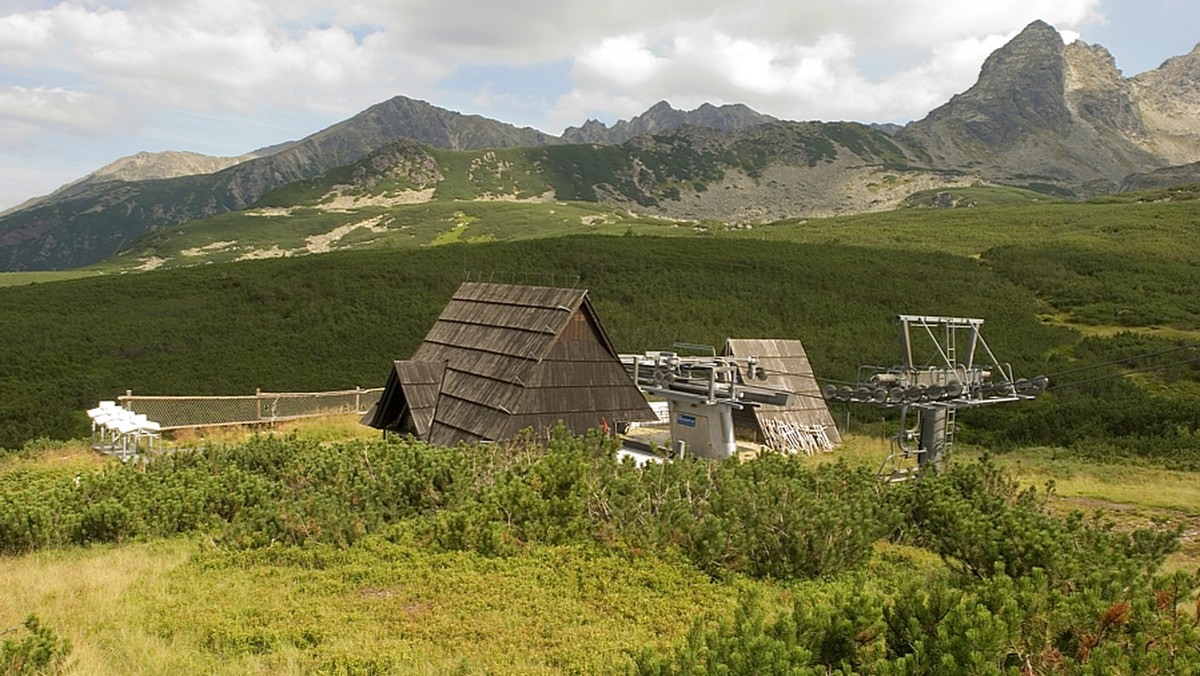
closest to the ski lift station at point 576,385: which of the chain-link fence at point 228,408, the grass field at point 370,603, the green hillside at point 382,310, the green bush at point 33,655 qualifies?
the grass field at point 370,603

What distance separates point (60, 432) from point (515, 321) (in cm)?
2136

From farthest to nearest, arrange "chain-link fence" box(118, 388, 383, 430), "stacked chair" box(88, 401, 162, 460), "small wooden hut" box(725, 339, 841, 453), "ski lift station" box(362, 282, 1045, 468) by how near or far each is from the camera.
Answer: "chain-link fence" box(118, 388, 383, 430), "small wooden hut" box(725, 339, 841, 453), "stacked chair" box(88, 401, 162, 460), "ski lift station" box(362, 282, 1045, 468)

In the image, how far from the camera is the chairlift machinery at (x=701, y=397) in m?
21.5

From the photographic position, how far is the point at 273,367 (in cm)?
3975

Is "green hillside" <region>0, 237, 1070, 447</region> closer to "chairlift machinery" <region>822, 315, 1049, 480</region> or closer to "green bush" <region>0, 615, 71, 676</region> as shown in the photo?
"chairlift machinery" <region>822, 315, 1049, 480</region>

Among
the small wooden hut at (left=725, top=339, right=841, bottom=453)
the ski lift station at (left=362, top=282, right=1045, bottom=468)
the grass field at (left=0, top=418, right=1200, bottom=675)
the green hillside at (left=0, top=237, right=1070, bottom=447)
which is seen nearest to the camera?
the grass field at (left=0, top=418, right=1200, bottom=675)

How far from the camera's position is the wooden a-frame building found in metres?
19.6

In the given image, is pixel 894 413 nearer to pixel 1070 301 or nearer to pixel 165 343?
pixel 1070 301

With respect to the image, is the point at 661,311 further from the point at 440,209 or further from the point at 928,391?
the point at 440,209

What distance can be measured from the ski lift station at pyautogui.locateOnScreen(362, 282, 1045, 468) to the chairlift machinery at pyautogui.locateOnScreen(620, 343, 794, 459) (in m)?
0.04

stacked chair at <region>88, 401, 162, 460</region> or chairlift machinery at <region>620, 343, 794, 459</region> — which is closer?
chairlift machinery at <region>620, 343, 794, 459</region>

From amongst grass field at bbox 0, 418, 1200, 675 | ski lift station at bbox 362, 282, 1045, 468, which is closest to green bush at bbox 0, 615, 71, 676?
grass field at bbox 0, 418, 1200, 675

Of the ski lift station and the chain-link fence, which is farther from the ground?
the ski lift station

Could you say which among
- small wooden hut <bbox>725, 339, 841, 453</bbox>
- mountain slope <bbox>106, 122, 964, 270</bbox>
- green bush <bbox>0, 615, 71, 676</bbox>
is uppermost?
mountain slope <bbox>106, 122, 964, 270</bbox>
